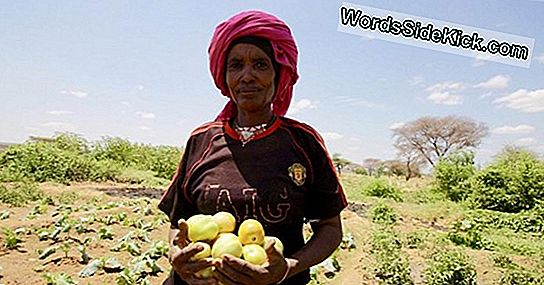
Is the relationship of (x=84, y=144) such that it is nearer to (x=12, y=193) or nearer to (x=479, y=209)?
(x=12, y=193)

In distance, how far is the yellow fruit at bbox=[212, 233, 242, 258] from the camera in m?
1.12

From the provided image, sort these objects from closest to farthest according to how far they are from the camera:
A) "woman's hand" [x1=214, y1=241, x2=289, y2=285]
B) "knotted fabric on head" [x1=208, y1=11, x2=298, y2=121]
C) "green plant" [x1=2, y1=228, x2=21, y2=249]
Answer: "woman's hand" [x1=214, y1=241, x2=289, y2=285]
"knotted fabric on head" [x1=208, y1=11, x2=298, y2=121]
"green plant" [x1=2, y1=228, x2=21, y2=249]

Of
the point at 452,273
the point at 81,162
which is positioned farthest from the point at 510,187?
the point at 81,162

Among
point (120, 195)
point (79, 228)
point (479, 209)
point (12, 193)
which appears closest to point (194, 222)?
point (79, 228)

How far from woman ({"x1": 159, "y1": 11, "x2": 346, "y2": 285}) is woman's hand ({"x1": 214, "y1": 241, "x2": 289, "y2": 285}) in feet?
0.42

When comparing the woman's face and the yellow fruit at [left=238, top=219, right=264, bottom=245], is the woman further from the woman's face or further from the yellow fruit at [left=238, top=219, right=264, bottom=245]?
the yellow fruit at [left=238, top=219, right=264, bottom=245]

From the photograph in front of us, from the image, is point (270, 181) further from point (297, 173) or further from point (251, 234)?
point (251, 234)

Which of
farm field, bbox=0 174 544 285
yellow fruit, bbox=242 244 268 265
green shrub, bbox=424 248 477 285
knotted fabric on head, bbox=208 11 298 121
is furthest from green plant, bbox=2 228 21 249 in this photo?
yellow fruit, bbox=242 244 268 265

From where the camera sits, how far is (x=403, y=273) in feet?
15.8

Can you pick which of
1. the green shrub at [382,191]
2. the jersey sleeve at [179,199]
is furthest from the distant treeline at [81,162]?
the jersey sleeve at [179,199]

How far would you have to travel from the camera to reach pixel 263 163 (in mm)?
1331

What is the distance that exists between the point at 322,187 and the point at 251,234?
0.88 feet

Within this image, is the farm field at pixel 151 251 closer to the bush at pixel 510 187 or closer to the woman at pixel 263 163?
the bush at pixel 510 187

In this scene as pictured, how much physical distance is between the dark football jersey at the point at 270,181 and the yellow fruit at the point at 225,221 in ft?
0.21
